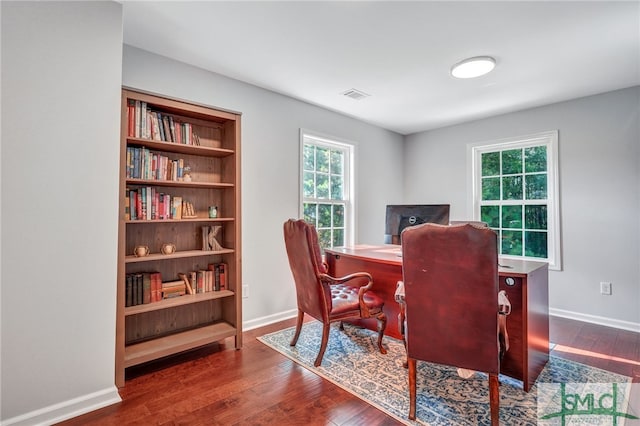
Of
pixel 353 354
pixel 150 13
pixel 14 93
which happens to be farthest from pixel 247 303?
pixel 150 13

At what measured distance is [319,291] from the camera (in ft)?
7.45

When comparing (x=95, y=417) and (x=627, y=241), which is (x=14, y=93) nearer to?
(x=95, y=417)

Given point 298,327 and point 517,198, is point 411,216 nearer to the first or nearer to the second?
point 298,327

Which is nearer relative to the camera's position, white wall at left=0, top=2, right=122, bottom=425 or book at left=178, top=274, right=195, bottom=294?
white wall at left=0, top=2, right=122, bottom=425

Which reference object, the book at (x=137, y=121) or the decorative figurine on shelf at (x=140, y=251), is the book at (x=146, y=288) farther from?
the book at (x=137, y=121)

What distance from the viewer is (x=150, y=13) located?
2070mm

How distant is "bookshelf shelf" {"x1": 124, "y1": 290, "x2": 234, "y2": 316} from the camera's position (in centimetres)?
218

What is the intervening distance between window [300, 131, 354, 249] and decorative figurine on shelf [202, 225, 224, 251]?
1194 mm

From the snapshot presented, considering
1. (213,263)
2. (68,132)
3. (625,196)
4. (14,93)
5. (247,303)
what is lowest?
(247,303)

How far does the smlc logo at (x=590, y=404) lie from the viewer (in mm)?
1694

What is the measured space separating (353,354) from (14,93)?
8.82ft

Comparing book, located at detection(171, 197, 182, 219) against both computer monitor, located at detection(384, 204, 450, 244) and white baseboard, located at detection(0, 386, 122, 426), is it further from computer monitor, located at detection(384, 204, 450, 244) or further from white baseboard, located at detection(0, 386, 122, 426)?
computer monitor, located at detection(384, 204, 450, 244)

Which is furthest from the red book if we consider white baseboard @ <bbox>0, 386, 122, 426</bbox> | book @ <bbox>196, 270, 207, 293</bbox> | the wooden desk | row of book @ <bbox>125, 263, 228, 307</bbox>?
the wooden desk

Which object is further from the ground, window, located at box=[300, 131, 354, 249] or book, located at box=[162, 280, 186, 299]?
window, located at box=[300, 131, 354, 249]
